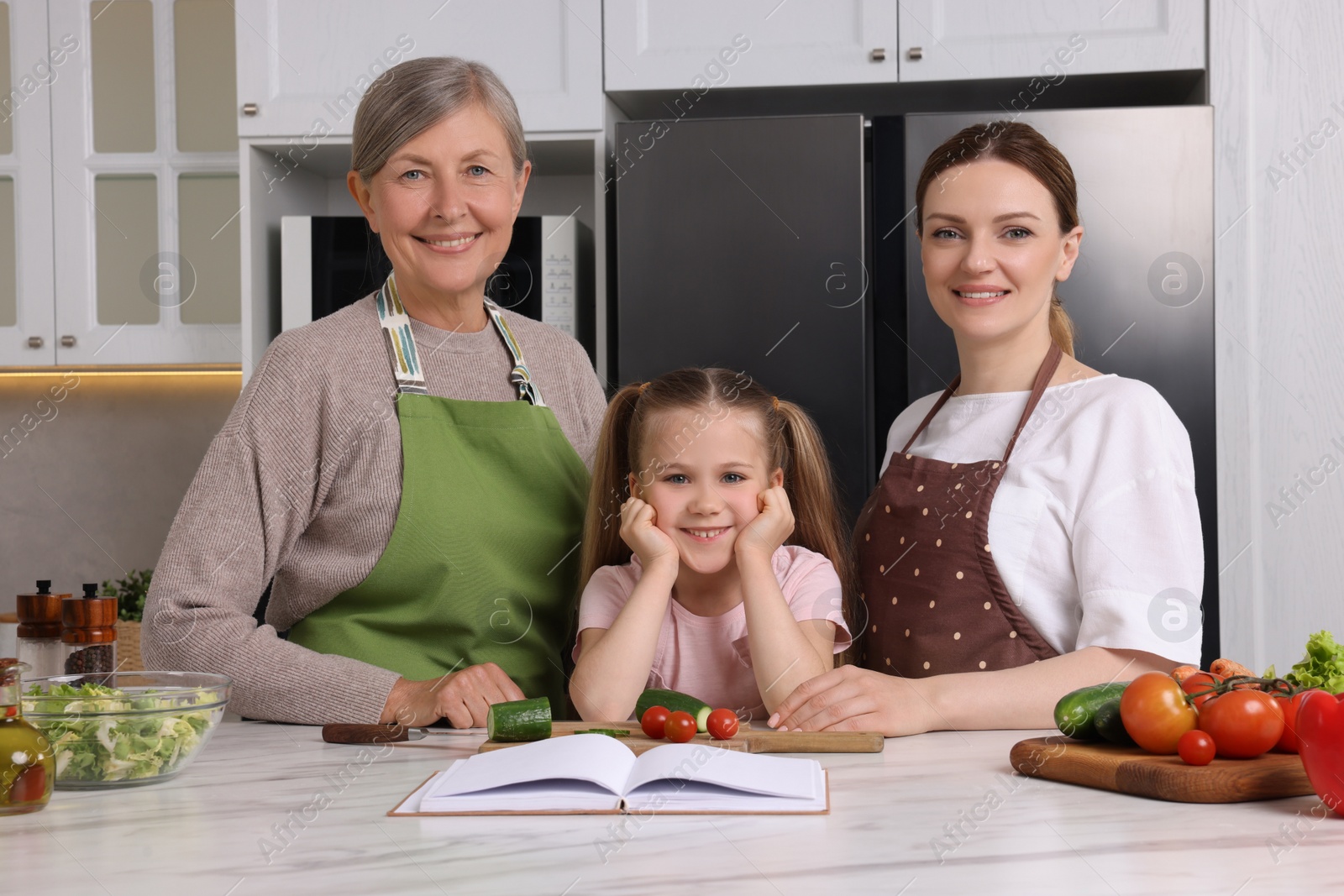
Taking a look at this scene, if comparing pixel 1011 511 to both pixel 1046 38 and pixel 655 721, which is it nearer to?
pixel 655 721

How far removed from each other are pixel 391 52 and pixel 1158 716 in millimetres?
2106

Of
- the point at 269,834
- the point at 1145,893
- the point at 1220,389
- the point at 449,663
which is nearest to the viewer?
the point at 1145,893

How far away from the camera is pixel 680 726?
104 cm

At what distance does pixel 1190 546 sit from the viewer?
1220 millimetres

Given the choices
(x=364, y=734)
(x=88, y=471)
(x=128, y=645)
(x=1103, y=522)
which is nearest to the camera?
(x=364, y=734)

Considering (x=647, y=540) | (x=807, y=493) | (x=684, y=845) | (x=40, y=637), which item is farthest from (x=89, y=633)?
(x=684, y=845)

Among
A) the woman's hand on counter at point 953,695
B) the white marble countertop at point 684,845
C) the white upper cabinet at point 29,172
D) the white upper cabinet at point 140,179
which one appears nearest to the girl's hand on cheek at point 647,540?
the woman's hand on counter at point 953,695

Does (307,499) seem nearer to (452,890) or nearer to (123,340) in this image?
(452,890)

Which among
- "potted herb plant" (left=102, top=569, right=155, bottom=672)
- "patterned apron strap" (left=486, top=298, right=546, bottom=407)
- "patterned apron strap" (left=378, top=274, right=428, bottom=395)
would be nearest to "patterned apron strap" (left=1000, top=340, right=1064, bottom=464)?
"patterned apron strap" (left=486, top=298, right=546, bottom=407)

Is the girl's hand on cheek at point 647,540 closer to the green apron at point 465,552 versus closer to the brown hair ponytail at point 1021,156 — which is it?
the green apron at point 465,552

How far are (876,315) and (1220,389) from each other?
67 centimetres

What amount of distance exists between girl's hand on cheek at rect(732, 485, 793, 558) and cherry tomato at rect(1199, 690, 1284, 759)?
584mm

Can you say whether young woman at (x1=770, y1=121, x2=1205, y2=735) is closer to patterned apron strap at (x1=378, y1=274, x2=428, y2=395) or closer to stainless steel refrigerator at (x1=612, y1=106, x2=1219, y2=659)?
patterned apron strap at (x1=378, y1=274, x2=428, y2=395)

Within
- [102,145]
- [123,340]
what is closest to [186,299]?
[123,340]
